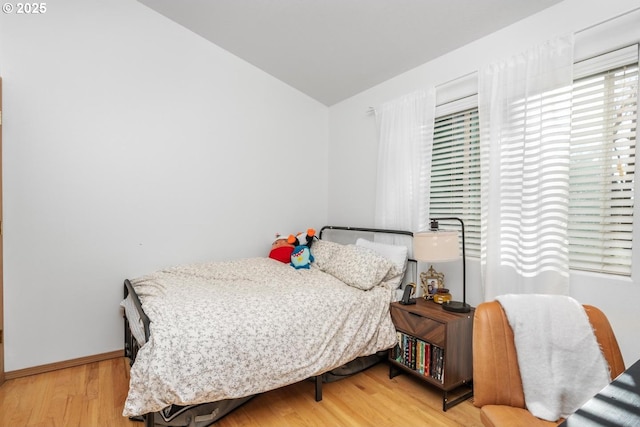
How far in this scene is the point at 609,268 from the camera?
1811 millimetres

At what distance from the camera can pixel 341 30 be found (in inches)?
104

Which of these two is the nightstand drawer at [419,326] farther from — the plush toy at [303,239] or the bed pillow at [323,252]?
the plush toy at [303,239]

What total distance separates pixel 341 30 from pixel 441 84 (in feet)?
3.00

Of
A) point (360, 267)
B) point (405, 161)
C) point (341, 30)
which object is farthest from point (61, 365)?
point (341, 30)

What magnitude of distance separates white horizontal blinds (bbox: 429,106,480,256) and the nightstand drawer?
691 mm

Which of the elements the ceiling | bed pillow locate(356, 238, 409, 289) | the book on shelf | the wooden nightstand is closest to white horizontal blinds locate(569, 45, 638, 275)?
the ceiling

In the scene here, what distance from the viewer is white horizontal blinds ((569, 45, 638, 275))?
1.74 metres

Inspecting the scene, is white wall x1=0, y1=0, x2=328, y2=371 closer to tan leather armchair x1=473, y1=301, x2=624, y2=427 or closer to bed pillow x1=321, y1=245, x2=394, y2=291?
bed pillow x1=321, y1=245, x2=394, y2=291

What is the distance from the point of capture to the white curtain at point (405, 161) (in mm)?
2707

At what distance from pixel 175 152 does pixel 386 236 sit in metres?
2.12

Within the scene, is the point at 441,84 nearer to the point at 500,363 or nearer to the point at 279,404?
the point at 500,363

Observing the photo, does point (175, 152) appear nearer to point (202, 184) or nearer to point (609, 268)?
point (202, 184)

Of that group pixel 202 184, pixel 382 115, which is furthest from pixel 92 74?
pixel 382 115

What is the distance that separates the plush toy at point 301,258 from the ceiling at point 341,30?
1.78 metres
